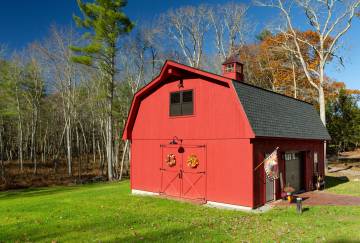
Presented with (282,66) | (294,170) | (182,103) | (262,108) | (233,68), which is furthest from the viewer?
(282,66)

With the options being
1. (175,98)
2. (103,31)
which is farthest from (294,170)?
(103,31)

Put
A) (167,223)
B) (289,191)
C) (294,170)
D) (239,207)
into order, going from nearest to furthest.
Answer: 1. (167,223)
2. (289,191)
3. (239,207)
4. (294,170)

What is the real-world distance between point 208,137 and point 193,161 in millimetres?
1308

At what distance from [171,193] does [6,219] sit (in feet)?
23.0

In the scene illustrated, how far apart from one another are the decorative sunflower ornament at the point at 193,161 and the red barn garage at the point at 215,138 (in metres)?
0.05

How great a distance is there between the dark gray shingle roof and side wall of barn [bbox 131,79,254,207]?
498mm

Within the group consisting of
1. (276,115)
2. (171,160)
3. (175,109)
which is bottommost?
(171,160)

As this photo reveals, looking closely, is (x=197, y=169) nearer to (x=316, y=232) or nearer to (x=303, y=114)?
(x=316, y=232)

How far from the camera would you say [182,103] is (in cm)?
1530

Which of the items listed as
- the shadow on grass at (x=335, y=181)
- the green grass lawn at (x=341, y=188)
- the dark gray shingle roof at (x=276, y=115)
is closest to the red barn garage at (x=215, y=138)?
the dark gray shingle roof at (x=276, y=115)

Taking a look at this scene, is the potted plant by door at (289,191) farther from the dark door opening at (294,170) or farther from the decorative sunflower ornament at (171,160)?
the decorative sunflower ornament at (171,160)

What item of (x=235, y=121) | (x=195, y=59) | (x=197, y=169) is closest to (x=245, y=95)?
(x=235, y=121)

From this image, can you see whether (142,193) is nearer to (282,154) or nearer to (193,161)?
(193,161)

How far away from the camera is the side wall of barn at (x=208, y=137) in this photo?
508 inches
